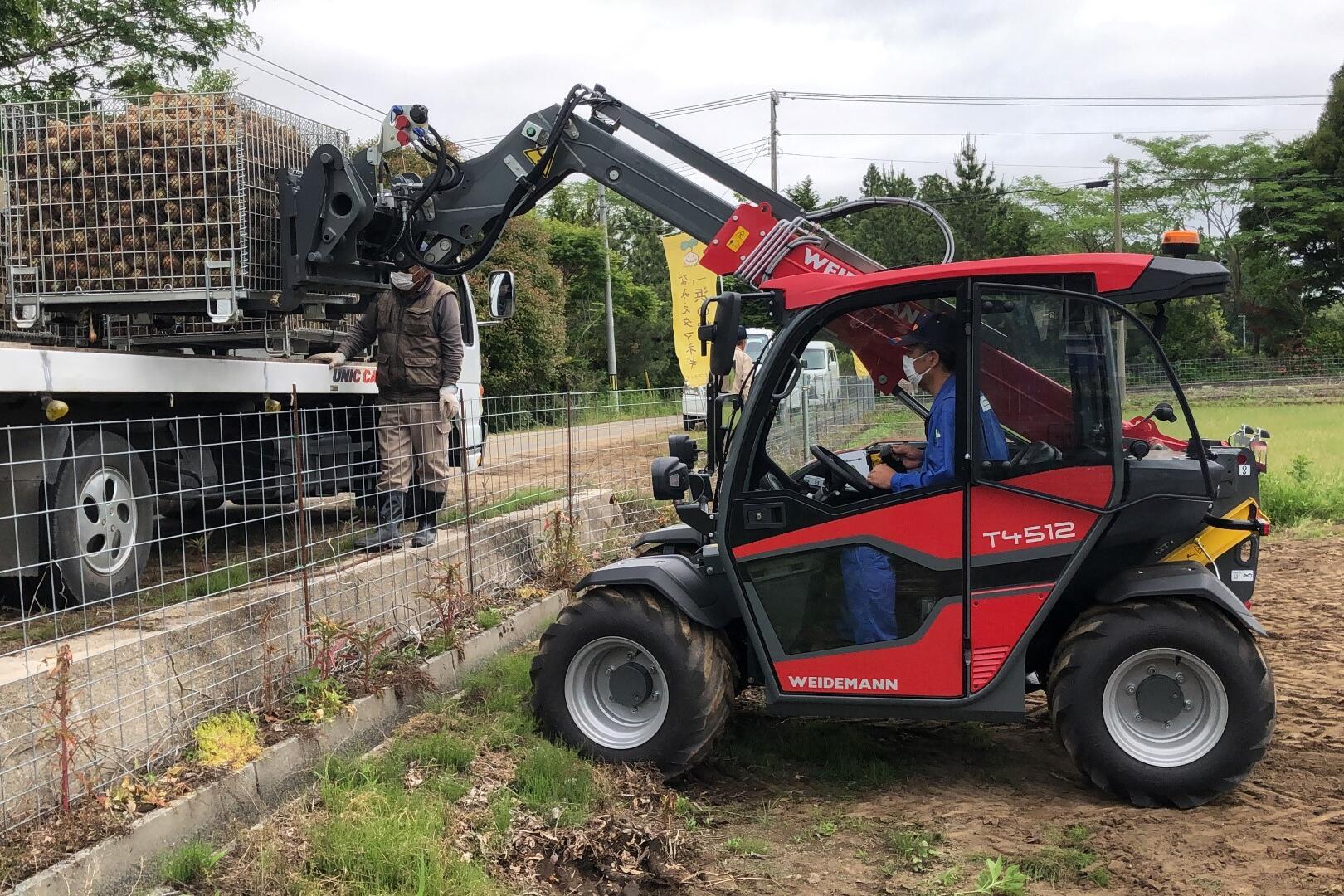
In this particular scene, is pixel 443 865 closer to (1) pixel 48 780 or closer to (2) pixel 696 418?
(1) pixel 48 780

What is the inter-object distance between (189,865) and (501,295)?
17.9 feet

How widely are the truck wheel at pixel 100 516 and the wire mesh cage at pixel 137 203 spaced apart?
3.53ft

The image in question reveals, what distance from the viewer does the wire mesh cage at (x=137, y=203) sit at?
5.90 metres

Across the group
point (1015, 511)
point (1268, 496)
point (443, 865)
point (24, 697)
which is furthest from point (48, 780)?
point (1268, 496)

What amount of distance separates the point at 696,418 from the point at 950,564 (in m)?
1.67

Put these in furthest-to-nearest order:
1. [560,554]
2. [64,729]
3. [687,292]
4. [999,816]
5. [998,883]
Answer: [687,292]
[560,554]
[999,816]
[998,883]
[64,729]

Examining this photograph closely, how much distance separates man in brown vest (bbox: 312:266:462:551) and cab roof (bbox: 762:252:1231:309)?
3334 millimetres

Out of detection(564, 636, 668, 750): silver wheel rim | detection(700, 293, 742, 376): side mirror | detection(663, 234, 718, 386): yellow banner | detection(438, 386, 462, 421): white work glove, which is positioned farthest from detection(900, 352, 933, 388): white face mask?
detection(663, 234, 718, 386): yellow banner

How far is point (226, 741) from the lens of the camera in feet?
13.5

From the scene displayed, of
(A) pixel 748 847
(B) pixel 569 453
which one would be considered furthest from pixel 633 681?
(B) pixel 569 453

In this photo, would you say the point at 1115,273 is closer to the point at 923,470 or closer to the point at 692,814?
the point at 923,470

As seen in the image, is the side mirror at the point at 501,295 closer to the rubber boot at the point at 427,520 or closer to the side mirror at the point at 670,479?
the rubber boot at the point at 427,520

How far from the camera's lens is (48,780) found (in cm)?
353

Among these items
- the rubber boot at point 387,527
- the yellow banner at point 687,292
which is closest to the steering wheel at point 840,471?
the rubber boot at point 387,527
